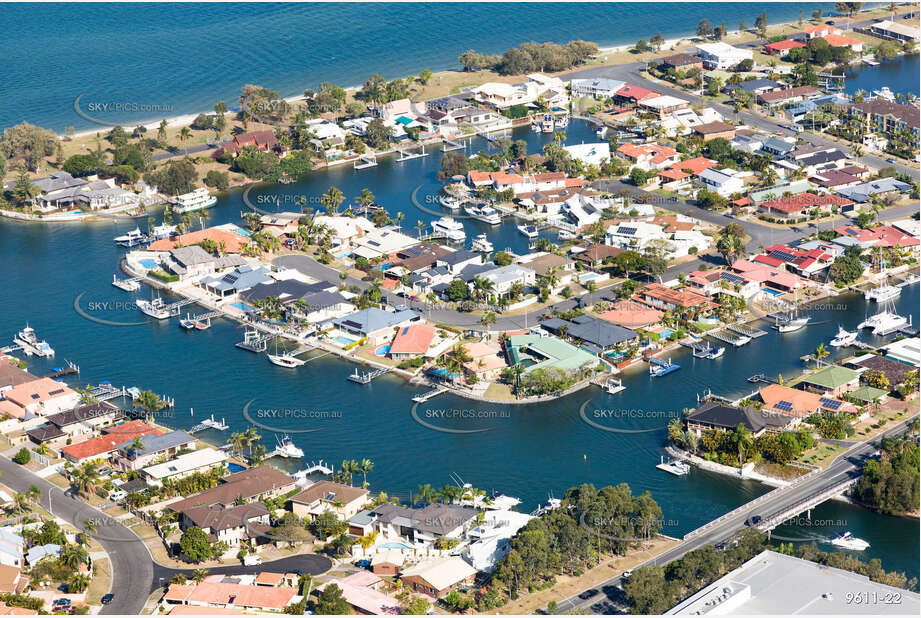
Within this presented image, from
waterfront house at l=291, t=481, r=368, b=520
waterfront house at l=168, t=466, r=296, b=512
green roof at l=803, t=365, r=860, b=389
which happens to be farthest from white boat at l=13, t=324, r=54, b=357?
green roof at l=803, t=365, r=860, b=389

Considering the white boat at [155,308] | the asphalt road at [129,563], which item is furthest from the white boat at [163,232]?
the asphalt road at [129,563]

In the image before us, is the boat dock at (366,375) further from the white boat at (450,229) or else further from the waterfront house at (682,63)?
the waterfront house at (682,63)

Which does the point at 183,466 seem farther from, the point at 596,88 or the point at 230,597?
the point at 596,88

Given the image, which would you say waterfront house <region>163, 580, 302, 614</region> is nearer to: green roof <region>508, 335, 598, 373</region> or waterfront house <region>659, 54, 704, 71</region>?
green roof <region>508, 335, 598, 373</region>

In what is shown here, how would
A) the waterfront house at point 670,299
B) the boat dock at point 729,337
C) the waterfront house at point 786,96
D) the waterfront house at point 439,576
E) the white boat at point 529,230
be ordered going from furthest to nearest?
the waterfront house at point 786,96
the white boat at point 529,230
the waterfront house at point 670,299
the boat dock at point 729,337
the waterfront house at point 439,576

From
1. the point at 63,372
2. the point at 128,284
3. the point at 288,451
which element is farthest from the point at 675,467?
the point at 128,284

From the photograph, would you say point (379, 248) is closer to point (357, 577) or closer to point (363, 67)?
point (357, 577)
